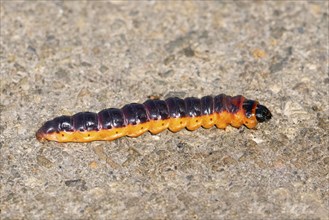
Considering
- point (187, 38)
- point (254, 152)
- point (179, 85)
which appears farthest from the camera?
point (187, 38)

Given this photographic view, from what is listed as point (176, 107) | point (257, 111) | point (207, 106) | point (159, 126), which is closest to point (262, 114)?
point (257, 111)

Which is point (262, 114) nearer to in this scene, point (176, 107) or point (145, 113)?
point (176, 107)

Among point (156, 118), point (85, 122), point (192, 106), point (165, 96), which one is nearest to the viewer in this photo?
point (85, 122)

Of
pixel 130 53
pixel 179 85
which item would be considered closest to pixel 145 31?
pixel 130 53

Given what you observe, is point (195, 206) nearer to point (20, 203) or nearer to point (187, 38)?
point (20, 203)

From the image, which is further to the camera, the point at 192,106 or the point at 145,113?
the point at 192,106

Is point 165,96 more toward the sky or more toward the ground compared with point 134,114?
more toward the ground

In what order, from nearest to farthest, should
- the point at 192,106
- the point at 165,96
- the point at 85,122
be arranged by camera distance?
the point at 85,122 < the point at 192,106 < the point at 165,96

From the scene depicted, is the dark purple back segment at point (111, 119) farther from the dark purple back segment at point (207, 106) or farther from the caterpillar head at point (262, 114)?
the caterpillar head at point (262, 114)
